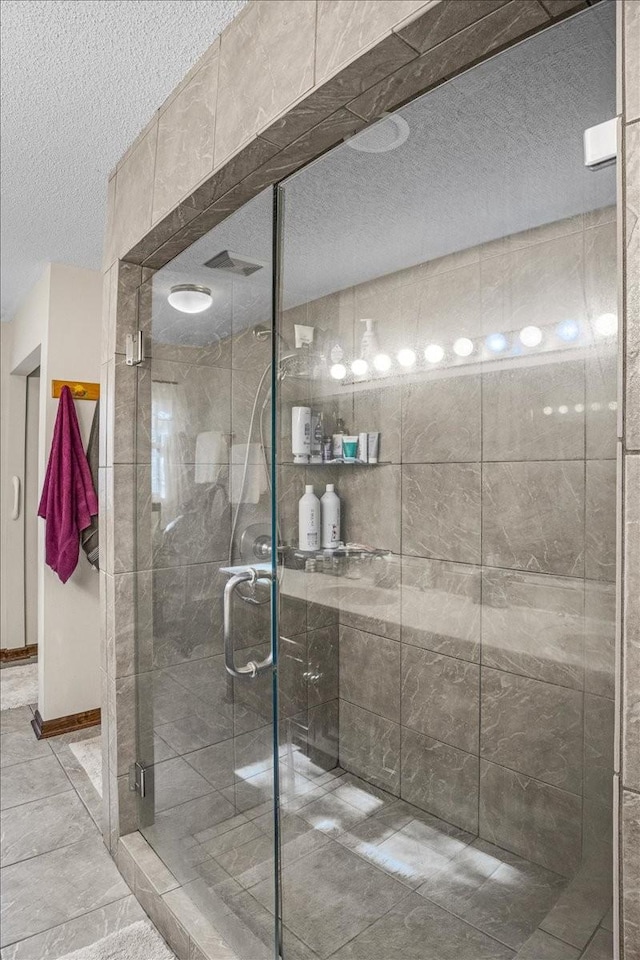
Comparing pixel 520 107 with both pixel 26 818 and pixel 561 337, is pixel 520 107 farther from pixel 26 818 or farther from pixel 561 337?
pixel 26 818

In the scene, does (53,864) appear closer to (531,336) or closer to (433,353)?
(433,353)

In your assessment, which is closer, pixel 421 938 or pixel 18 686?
pixel 421 938

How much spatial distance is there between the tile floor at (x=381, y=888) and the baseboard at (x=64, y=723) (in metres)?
1.92

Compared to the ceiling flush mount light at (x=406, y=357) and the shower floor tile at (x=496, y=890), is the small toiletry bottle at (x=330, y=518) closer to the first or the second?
the ceiling flush mount light at (x=406, y=357)

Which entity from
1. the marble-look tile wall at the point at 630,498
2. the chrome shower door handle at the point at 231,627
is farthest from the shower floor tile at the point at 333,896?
the marble-look tile wall at the point at 630,498

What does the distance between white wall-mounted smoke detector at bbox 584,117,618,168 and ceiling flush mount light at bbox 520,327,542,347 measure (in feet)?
0.83

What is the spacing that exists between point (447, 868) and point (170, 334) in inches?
62.7

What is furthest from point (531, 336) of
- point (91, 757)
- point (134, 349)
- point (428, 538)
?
point (91, 757)

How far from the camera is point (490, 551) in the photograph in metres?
1.07

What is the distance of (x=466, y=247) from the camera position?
1.08 m

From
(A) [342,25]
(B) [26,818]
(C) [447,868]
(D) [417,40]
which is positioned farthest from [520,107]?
(B) [26,818]

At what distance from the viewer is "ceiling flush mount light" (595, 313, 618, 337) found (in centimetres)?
90

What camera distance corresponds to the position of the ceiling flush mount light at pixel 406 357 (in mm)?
1160

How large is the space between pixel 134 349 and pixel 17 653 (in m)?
3.32
